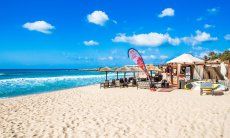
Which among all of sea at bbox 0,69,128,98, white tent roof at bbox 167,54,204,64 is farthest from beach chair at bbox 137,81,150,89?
sea at bbox 0,69,128,98

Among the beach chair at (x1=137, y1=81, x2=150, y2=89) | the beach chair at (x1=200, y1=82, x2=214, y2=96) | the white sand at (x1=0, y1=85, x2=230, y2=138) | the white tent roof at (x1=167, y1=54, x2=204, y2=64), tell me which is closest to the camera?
the white sand at (x1=0, y1=85, x2=230, y2=138)

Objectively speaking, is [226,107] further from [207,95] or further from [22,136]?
[22,136]

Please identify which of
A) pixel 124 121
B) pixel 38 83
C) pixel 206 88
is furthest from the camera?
pixel 38 83

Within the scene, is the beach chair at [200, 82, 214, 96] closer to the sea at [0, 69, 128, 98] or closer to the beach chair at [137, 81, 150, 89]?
the beach chair at [137, 81, 150, 89]

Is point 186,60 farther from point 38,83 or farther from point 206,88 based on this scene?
point 38,83

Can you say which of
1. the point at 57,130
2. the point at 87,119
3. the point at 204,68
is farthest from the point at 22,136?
the point at 204,68

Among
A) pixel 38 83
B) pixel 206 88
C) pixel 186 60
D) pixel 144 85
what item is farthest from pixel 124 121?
pixel 38 83

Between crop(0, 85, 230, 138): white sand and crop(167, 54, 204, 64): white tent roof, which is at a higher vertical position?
crop(167, 54, 204, 64): white tent roof

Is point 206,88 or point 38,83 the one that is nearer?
point 206,88

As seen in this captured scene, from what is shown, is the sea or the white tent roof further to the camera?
the sea

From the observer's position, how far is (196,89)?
56.9ft

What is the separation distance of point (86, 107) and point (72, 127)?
12.1ft

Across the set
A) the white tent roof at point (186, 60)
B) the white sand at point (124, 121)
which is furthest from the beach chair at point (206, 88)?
the white tent roof at point (186, 60)

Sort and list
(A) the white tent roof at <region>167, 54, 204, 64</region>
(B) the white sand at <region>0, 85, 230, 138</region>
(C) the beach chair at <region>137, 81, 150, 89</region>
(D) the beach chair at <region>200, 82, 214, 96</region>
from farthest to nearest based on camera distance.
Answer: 1. (A) the white tent roof at <region>167, 54, 204, 64</region>
2. (C) the beach chair at <region>137, 81, 150, 89</region>
3. (D) the beach chair at <region>200, 82, 214, 96</region>
4. (B) the white sand at <region>0, 85, 230, 138</region>
